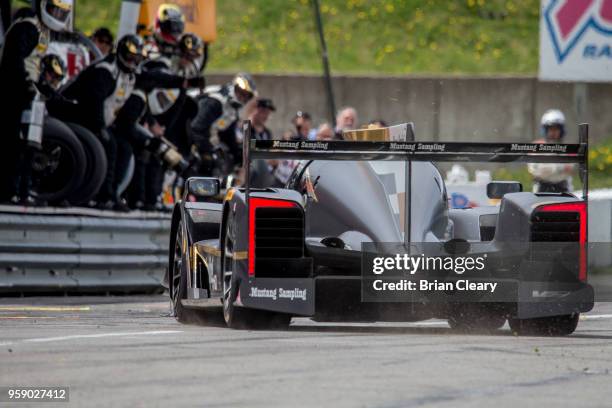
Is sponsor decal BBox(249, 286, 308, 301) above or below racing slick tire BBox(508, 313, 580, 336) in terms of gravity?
above

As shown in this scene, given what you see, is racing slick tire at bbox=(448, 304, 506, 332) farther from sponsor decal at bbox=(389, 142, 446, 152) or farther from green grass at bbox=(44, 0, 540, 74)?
green grass at bbox=(44, 0, 540, 74)

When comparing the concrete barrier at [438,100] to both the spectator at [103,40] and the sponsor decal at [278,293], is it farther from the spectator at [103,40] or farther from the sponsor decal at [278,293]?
the sponsor decal at [278,293]

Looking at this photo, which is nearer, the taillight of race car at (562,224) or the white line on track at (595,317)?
the taillight of race car at (562,224)

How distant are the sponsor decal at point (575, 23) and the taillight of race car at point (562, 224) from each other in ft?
46.0

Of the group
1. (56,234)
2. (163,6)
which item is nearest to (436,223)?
(56,234)

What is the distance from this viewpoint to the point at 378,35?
3816 cm

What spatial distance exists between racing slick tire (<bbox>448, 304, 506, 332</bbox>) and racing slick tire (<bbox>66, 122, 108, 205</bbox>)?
17.9ft

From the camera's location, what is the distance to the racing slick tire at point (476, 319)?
1027cm

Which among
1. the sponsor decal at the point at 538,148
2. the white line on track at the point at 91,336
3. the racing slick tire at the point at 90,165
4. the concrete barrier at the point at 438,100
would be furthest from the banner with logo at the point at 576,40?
the white line on track at the point at 91,336

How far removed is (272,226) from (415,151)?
1.02 meters

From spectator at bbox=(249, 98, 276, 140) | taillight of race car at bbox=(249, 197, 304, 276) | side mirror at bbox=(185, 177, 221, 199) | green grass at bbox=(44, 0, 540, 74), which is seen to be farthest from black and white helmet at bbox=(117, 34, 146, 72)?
green grass at bbox=(44, 0, 540, 74)

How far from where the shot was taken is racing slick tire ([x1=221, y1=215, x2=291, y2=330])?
33.9 ft

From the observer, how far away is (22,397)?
6.59 metres

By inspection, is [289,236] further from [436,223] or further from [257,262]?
[436,223]
